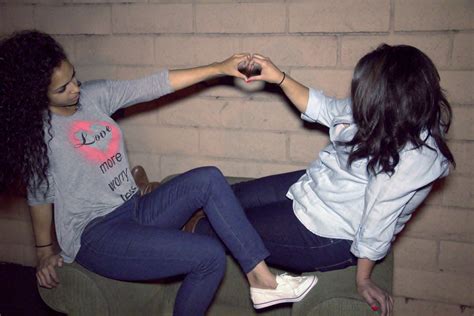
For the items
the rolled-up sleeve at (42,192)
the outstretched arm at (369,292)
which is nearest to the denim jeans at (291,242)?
the outstretched arm at (369,292)

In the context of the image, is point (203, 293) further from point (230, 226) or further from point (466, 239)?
point (466, 239)

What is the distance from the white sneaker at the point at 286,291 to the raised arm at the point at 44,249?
824mm

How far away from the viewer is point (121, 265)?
183 cm

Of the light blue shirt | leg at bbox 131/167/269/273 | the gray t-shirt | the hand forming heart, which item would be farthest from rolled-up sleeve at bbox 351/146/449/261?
the gray t-shirt

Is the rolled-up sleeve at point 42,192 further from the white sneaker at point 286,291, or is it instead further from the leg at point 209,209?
the white sneaker at point 286,291

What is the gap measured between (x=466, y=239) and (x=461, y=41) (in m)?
1.01

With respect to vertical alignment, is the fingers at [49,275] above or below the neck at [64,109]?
below

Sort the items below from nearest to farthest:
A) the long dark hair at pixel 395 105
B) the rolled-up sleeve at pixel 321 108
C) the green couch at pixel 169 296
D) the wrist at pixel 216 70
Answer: the long dark hair at pixel 395 105 → the green couch at pixel 169 296 → the rolled-up sleeve at pixel 321 108 → the wrist at pixel 216 70

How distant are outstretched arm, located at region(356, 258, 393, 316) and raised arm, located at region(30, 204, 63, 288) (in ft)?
3.94

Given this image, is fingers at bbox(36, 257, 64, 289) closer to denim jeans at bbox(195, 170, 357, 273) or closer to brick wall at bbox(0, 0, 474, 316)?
denim jeans at bbox(195, 170, 357, 273)

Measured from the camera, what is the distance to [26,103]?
1.76m

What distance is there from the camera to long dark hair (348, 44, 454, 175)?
1.54 m

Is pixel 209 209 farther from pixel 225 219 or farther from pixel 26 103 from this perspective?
pixel 26 103

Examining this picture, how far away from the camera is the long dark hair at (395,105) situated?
1544 millimetres
